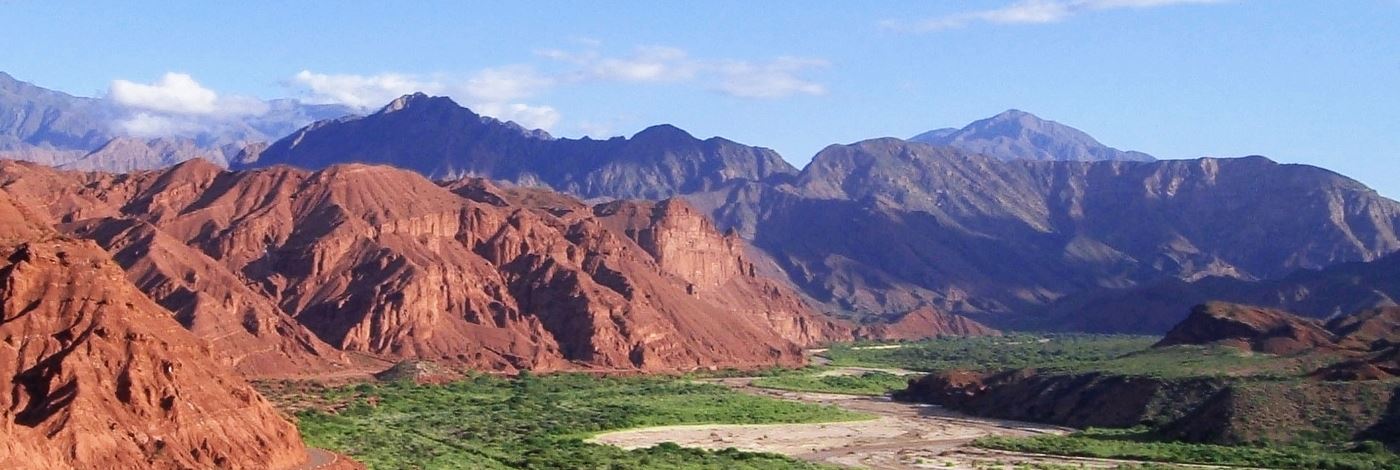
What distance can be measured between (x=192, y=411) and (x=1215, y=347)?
128m

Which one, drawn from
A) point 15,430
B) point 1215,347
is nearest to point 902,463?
point 15,430

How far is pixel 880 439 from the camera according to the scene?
12825cm

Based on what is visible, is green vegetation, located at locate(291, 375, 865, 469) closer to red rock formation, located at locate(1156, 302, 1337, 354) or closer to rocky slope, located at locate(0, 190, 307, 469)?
rocky slope, located at locate(0, 190, 307, 469)

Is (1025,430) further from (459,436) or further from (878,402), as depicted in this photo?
(459,436)

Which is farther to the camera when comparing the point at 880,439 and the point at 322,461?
the point at 880,439

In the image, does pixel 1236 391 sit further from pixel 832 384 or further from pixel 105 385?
pixel 105 385

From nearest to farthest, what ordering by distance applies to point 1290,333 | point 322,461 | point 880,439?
point 322,461 → point 880,439 → point 1290,333

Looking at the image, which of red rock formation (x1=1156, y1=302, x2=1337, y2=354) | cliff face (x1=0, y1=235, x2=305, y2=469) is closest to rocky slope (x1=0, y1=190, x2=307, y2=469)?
cliff face (x1=0, y1=235, x2=305, y2=469)

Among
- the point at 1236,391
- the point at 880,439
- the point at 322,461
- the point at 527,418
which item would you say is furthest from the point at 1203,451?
the point at 322,461

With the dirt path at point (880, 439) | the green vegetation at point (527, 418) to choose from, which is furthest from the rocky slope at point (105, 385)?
the dirt path at point (880, 439)

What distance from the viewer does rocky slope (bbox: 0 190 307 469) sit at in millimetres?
67875

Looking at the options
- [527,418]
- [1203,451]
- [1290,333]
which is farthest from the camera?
[1290,333]

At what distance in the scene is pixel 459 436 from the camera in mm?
111500

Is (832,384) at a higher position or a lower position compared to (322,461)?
higher
